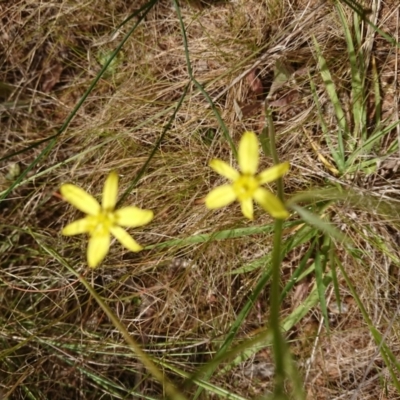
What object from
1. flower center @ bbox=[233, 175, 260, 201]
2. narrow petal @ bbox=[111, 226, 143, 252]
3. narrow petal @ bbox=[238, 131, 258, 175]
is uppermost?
narrow petal @ bbox=[238, 131, 258, 175]

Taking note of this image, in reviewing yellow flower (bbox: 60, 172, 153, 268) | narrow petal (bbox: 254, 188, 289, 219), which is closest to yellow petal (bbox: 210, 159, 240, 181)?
narrow petal (bbox: 254, 188, 289, 219)

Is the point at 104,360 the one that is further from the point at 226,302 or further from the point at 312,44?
the point at 312,44

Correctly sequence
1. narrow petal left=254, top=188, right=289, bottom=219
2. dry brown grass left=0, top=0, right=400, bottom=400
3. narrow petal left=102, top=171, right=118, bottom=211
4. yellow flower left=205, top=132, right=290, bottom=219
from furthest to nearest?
1. dry brown grass left=0, top=0, right=400, bottom=400
2. narrow petal left=102, top=171, right=118, bottom=211
3. yellow flower left=205, top=132, right=290, bottom=219
4. narrow petal left=254, top=188, right=289, bottom=219

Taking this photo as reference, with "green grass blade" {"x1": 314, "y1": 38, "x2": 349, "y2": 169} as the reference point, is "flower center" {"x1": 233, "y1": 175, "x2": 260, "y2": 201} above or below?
below

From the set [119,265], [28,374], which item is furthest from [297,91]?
[28,374]

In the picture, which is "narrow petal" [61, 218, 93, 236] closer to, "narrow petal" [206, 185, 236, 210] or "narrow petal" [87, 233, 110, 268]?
"narrow petal" [87, 233, 110, 268]

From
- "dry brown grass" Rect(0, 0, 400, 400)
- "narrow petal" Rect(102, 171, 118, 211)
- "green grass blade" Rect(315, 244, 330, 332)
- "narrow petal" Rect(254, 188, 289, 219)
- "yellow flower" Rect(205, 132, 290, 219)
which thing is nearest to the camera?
"narrow petal" Rect(254, 188, 289, 219)

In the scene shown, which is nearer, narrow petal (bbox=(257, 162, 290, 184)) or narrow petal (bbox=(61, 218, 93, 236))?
narrow petal (bbox=(257, 162, 290, 184))

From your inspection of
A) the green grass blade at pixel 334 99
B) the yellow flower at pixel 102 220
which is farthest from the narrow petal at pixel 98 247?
the green grass blade at pixel 334 99
